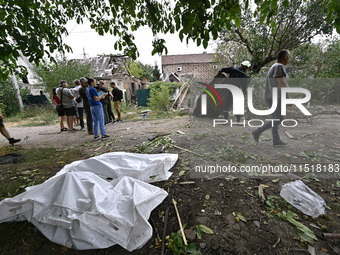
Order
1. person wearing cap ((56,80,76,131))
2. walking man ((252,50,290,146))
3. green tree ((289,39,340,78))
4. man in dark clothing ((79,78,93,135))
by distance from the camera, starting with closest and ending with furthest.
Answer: walking man ((252,50,290,146)), man in dark clothing ((79,78,93,135)), person wearing cap ((56,80,76,131)), green tree ((289,39,340,78))

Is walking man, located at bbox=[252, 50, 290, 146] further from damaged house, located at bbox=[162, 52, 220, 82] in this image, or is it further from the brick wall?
the brick wall

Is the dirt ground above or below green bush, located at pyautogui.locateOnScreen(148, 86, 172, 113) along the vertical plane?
below

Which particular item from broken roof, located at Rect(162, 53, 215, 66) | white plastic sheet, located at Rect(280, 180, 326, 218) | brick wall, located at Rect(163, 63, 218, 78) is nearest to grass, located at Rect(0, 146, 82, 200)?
white plastic sheet, located at Rect(280, 180, 326, 218)

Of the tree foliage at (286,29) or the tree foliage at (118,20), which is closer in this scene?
the tree foliage at (118,20)

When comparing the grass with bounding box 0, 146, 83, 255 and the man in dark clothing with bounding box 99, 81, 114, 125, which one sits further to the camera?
the man in dark clothing with bounding box 99, 81, 114, 125

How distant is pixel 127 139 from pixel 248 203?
418 cm

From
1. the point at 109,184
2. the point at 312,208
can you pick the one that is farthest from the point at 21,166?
the point at 312,208

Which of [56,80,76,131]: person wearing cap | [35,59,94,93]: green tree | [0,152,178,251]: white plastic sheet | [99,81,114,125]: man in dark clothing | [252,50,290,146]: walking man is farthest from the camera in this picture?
[35,59,94,93]: green tree

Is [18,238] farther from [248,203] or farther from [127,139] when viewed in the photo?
[127,139]

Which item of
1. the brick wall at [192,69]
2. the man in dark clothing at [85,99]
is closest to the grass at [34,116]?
the man in dark clothing at [85,99]

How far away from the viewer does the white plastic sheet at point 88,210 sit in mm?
1680

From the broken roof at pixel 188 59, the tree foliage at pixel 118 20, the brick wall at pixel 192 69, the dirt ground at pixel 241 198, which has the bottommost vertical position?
the dirt ground at pixel 241 198

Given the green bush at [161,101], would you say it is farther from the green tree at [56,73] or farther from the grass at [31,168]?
the green tree at [56,73]

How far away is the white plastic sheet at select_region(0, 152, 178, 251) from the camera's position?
1.68m
